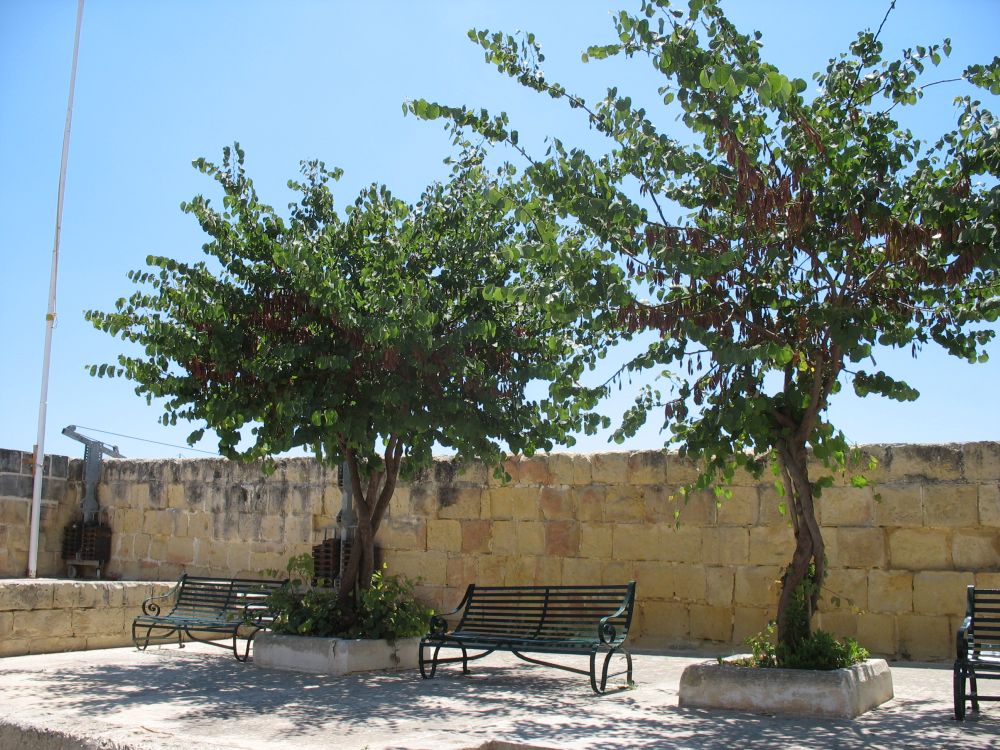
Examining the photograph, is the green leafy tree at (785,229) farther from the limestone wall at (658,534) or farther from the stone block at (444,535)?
the stone block at (444,535)

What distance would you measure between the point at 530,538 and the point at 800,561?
12.5ft

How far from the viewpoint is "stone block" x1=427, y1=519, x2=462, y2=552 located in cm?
1009

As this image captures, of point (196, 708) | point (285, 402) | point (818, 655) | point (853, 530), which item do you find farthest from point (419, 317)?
point (853, 530)

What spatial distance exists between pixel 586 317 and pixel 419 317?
4.64 ft

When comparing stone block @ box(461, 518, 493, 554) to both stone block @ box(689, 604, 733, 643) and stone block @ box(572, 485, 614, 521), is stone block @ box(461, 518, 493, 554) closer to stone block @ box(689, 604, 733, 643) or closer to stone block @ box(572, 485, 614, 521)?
stone block @ box(572, 485, 614, 521)

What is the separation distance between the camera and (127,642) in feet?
30.7

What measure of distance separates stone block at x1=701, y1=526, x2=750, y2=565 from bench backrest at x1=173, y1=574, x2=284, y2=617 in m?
3.78

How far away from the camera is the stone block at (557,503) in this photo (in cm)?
951

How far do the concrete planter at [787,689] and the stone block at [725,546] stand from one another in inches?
A: 95.0

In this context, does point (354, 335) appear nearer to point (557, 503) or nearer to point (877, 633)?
point (557, 503)

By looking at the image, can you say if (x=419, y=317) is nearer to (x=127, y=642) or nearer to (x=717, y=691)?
(x=717, y=691)

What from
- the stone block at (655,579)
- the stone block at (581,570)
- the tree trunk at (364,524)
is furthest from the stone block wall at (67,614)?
the stone block at (655,579)

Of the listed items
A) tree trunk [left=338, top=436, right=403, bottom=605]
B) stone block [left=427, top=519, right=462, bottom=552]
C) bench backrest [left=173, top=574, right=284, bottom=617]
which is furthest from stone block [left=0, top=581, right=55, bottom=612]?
stone block [left=427, top=519, right=462, bottom=552]

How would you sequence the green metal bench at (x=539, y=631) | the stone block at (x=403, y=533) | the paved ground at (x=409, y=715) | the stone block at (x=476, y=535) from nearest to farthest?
1. the paved ground at (x=409, y=715)
2. the green metal bench at (x=539, y=631)
3. the stone block at (x=476, y=535)
4. the stone block at (x=403, y=533)
